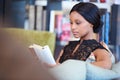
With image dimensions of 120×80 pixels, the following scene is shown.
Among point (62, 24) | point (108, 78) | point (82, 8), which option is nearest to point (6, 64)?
point (108, 78)

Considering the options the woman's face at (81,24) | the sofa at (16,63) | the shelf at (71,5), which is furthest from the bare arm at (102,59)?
the shelf at (71,5)

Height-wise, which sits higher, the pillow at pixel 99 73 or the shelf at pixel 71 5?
the shelf at pixel 71 5

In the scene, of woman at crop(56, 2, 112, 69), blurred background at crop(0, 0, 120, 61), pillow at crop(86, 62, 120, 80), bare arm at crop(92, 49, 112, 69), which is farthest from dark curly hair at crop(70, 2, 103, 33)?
blurred background at crop(0, 0, 120, 61)

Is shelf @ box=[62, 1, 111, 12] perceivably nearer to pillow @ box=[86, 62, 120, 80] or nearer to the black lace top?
the black lace top

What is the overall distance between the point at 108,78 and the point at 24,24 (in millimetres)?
1608

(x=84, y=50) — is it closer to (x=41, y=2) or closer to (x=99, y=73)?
(x=99, y=73)

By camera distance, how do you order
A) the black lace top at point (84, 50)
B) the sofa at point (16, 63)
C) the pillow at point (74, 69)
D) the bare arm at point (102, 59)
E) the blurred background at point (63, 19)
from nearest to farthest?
the sofa at point (16, 63) < the pillow at point (74, 69) < the bare arm at point (102, 59) < the black lace top at point (84, 50) < the blurred background at point (63, 19)

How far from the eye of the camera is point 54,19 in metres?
2.50

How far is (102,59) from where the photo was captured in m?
1.27

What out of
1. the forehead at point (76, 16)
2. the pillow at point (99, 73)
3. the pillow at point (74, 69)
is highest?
the forehead at point (76, 16)

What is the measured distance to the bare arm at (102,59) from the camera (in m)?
→ 1.22

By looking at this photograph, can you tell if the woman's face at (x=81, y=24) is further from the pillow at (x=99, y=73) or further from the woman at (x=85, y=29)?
the pillow at (x=99, y=73)

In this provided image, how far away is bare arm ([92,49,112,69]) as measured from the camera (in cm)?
122

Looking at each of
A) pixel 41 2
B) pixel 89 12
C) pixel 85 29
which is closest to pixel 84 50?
pixel 85 29
